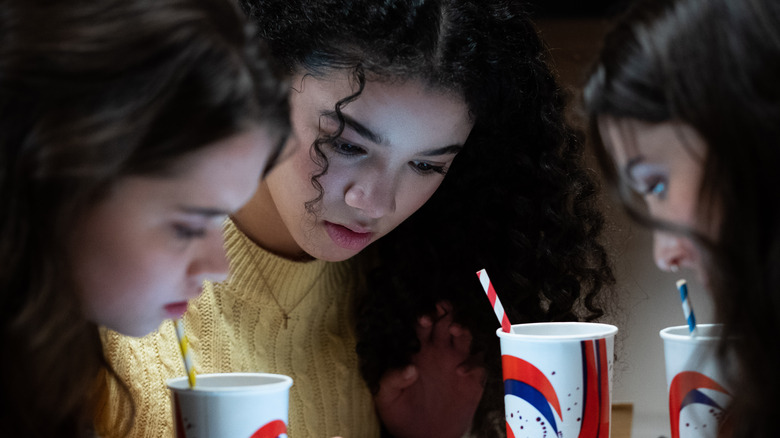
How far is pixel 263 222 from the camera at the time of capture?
1.54 m

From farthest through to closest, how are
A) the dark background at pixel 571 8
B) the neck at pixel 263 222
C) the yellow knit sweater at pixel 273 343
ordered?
the dark background at pixel 571 8, the neck at pixel 263 222, the yellow knit sweater at pixel 273 343

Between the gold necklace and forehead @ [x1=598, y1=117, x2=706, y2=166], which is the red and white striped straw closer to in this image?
forehead @ [x1=598, y1=117, x2=706, y2=166]

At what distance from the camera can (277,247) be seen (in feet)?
5.14

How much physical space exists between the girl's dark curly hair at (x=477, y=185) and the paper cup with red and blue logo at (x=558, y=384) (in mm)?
379

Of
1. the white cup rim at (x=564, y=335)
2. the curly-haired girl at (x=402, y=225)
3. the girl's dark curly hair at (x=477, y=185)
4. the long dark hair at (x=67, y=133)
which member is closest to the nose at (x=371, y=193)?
the curly-haired girl at (x=402, y=225)

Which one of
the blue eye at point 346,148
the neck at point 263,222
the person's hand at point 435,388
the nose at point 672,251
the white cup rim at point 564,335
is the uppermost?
the blue eye at point 346,148

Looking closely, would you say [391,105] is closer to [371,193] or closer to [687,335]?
[371,193]

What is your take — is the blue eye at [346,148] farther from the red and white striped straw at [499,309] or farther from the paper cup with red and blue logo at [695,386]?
the paper cup with red and blue logo at [695,386]

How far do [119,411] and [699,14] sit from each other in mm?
950

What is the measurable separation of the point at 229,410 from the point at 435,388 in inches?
31.1

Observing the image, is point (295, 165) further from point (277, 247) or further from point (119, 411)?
point (119, 411)

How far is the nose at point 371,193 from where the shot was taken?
126 cm

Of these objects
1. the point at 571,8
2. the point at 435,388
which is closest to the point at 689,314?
the point at 435,388

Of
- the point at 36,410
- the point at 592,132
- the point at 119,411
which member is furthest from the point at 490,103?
the point at 36,410
